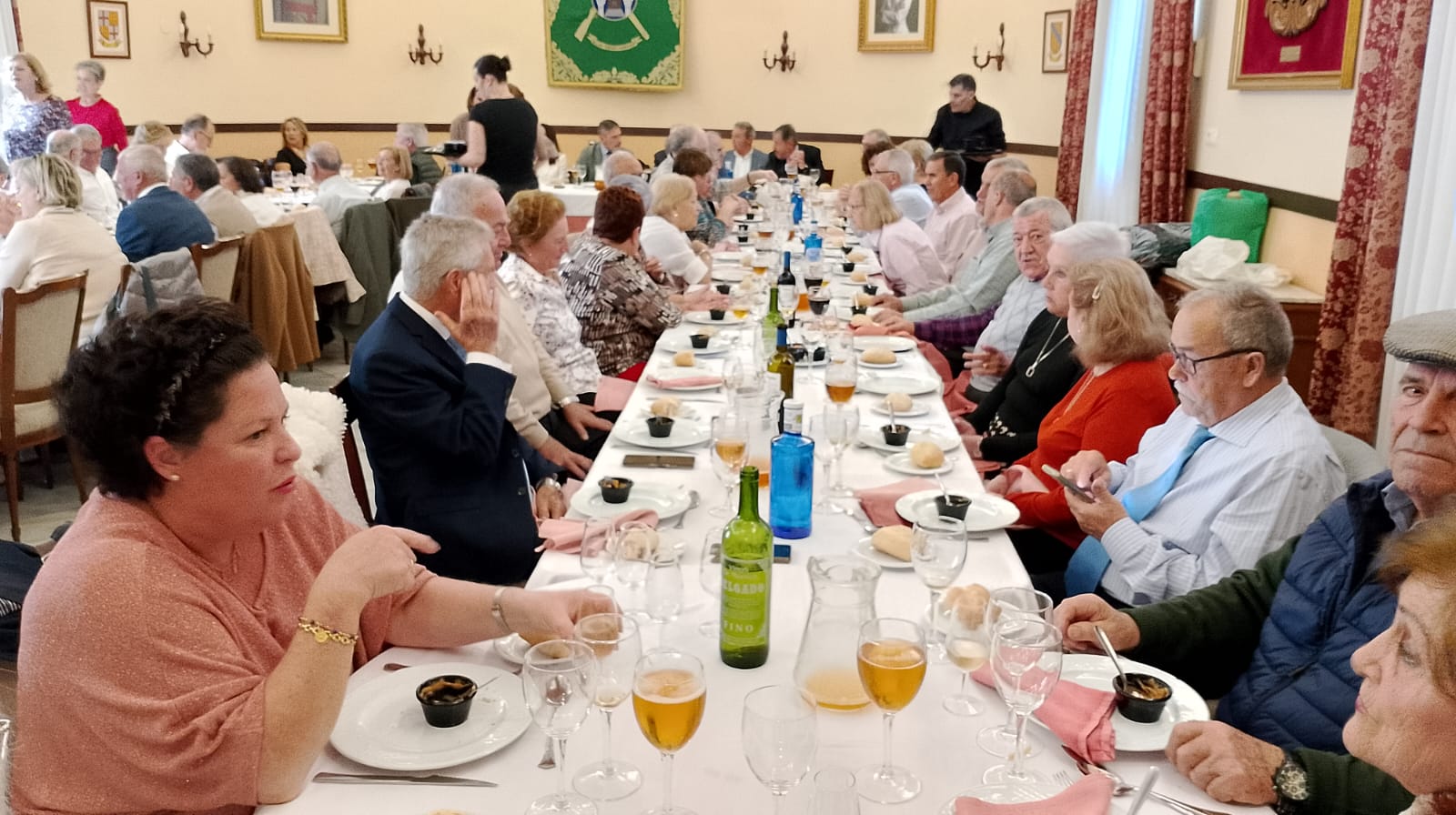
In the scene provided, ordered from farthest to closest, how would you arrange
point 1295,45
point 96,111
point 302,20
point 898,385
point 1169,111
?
1. point 302,20
2. point 96,111
3. point 1169,111
4. point 1295,45
5. point 898,385

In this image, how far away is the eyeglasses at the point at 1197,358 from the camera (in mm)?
2326

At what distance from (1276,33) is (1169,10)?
4.35 ft

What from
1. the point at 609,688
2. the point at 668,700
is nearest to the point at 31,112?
the point at 609,688

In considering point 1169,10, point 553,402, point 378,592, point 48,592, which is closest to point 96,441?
point 48,592

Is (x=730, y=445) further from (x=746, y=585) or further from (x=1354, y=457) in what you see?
(x=1354, y=457)

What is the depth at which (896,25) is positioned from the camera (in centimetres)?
1109

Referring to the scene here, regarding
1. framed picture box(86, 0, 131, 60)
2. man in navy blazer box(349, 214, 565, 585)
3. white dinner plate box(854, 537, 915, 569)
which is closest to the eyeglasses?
white dinner plate box(854, 537, 915, 569)

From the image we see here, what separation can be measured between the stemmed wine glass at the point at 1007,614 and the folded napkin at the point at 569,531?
0.75m

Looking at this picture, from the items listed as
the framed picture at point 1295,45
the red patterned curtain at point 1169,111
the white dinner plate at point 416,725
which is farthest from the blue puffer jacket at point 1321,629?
the red patterned curtain at point 1169,111

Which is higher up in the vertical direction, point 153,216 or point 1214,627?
point 153,216

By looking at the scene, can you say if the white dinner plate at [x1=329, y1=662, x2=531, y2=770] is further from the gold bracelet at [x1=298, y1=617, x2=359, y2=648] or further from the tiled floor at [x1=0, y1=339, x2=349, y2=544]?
the tiled floor at [x1=0, y1=339, x2=349, y2=544]

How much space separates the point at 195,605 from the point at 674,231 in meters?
4.29

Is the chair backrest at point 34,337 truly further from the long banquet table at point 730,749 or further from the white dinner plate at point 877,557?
the white dinner plate at point 877,557

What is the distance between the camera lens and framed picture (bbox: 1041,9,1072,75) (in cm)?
955
